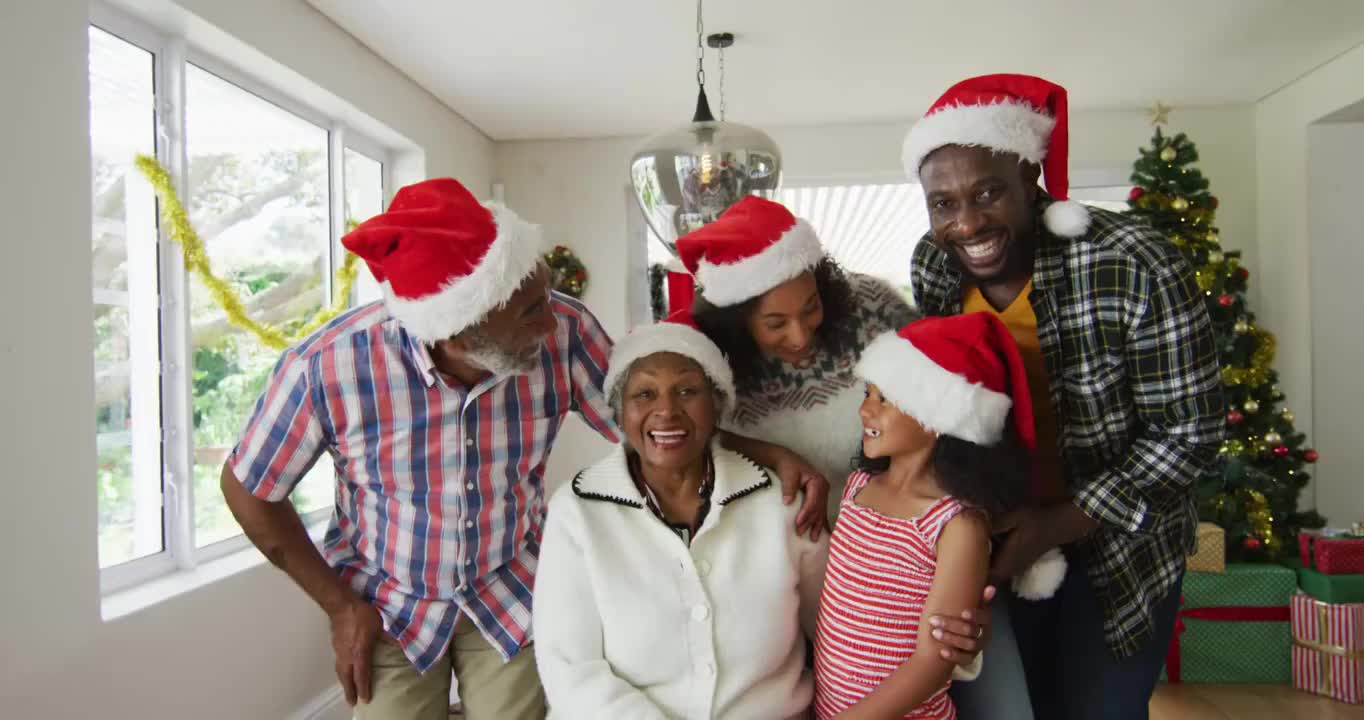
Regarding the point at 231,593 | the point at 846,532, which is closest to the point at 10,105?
the point at 231,593

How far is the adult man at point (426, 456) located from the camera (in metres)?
1.62

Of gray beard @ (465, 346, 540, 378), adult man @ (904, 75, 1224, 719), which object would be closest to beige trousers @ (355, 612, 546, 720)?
gray beard @ (465, 346, 540, 378)

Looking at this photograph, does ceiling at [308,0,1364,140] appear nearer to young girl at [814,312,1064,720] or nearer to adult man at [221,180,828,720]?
adult man at [221,180,828,720]

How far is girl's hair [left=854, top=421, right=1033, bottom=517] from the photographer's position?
138cm

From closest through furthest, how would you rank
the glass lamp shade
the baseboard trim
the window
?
the glass lamp shade
the window
the baseboard trim

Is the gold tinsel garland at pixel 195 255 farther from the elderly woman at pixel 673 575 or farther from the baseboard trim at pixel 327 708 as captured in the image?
the elderly woman at pixel 673 575

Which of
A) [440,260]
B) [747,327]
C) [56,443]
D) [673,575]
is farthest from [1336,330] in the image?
[56,443]

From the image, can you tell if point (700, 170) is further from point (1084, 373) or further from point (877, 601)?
point (877, 601)

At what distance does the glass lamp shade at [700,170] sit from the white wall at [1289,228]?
12.2 ft

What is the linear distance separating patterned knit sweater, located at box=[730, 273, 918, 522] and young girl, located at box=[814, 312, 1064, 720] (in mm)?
219

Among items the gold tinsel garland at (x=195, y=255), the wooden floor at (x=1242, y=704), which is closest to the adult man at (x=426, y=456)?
the gold tinsel garland at (x=195, y=255)

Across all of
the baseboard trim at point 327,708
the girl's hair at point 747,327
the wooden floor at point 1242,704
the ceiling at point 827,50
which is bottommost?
the wooden floor at point 1242,704

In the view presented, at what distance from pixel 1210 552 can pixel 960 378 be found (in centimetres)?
320

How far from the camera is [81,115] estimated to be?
2.22 m
